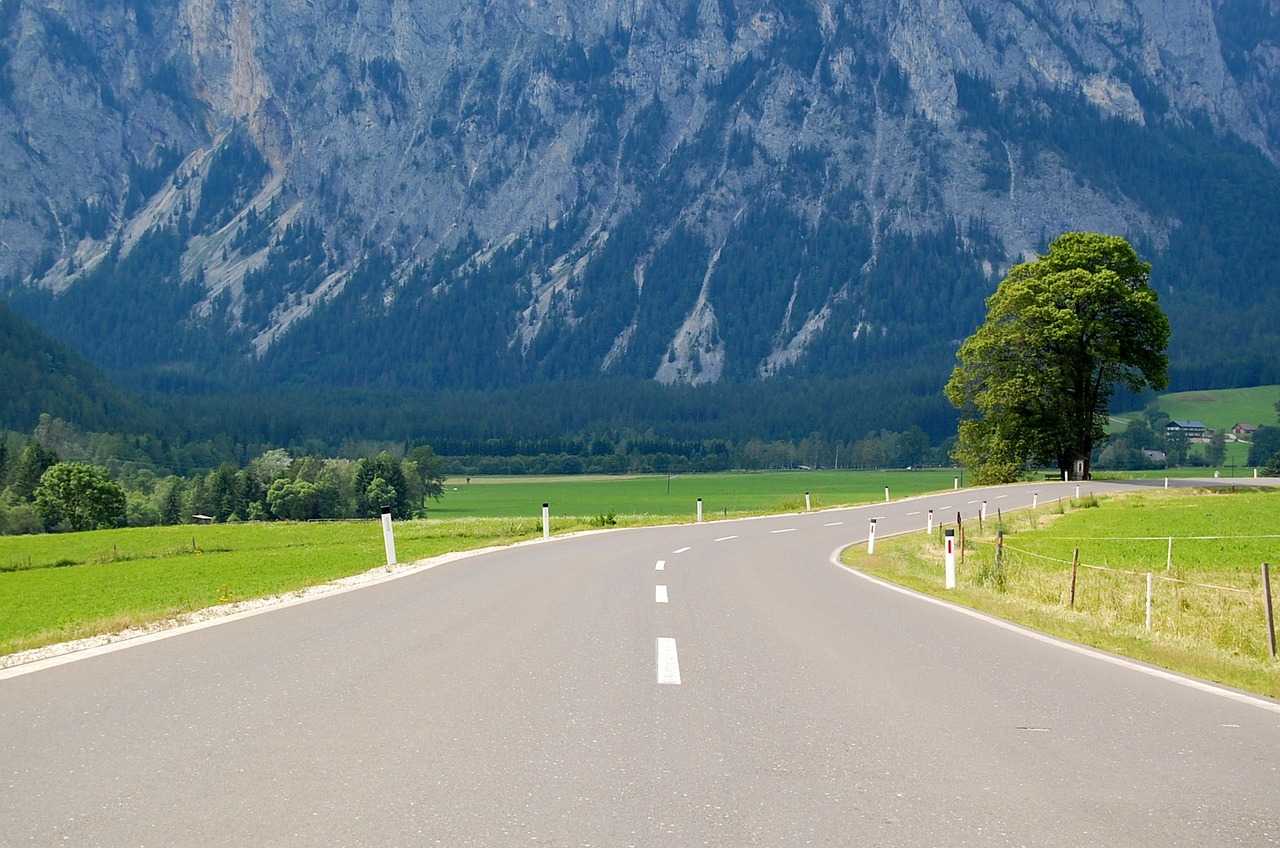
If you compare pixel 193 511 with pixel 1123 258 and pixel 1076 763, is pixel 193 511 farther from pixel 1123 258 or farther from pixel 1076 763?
pixel 1076 763

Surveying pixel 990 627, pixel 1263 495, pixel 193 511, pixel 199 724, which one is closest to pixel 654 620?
pixel 990 627

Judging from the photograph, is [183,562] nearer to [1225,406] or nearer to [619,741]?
[619,741]

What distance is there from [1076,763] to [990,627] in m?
7.25

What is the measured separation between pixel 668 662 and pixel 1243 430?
6862 inches

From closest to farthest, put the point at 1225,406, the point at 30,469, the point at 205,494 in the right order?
the point at 30,469, the point at 205,494, the point at 1225,406

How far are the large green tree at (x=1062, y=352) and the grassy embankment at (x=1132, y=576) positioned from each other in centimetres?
1379

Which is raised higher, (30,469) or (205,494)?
(30,469)

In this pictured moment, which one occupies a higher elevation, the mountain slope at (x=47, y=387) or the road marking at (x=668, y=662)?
the mountain slope at (x=47, y=387)

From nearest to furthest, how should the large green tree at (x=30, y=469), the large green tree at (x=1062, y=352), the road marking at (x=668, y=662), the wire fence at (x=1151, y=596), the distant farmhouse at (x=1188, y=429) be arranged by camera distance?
1. the road marking at (x=668, y=662)
2. the wire fence at (x=1151, y=596)
3. the large green tree at (x=1062, y=352)
4. the large green tree at (x=30, y=469)
5. the distant farmhouse at (x=1188, y=429)

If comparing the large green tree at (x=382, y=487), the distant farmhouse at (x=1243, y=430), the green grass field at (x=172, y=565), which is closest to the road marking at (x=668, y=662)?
the green grass field at (x=172, y=565)

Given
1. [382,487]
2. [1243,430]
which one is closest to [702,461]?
[1243,430]

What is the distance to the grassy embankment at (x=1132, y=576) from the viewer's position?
13133mm

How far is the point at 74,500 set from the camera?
83438 millimetres

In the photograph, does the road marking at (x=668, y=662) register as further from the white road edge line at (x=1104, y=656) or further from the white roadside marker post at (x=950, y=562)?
the white roadside marker post at (x=950, y=562)
